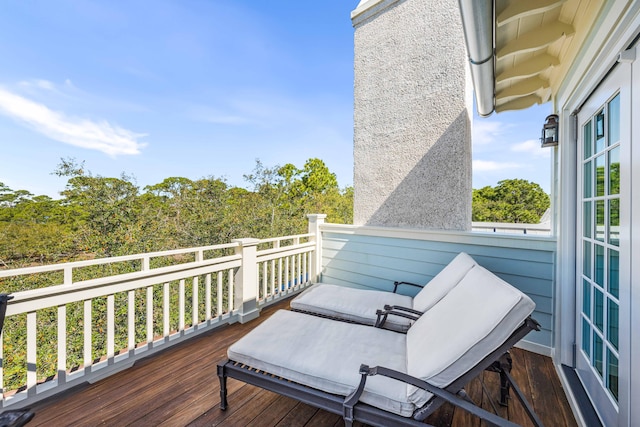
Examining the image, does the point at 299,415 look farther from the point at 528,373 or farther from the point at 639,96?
the point at 639,96

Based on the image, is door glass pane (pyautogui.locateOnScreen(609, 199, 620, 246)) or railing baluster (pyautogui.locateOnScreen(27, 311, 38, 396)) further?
railing baluster (pyautogui.locateOnScreen(27, 311, 38, 396))

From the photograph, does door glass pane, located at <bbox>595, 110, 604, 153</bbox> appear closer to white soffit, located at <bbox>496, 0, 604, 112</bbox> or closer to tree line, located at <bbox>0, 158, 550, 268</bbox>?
white soffit, located at <bbox>496, 0, 604, 112</bbox>

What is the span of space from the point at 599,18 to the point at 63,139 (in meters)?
11.8

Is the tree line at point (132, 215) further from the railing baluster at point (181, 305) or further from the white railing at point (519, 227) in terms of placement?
the white railing at point (519, 227)

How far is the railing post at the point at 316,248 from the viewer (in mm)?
4418

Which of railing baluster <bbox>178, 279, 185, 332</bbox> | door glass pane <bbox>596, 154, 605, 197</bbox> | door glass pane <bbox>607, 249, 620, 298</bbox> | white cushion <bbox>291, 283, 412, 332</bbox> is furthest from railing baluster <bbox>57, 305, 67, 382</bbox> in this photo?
door glass pane <bbox>596, 154, 605, 197</bbox>

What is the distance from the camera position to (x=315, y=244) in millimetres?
4418

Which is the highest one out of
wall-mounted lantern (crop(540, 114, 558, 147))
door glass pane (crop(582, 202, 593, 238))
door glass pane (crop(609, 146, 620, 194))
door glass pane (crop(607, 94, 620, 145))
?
wall-mounted lantern (crop(540, 114, 558, 147))

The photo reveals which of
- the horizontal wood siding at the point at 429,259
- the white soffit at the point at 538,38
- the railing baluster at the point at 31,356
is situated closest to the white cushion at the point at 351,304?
the horizontal wood siding at the point at 429,259

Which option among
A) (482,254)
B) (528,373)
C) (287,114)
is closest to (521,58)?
(482,254)

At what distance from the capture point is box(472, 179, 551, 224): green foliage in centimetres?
838

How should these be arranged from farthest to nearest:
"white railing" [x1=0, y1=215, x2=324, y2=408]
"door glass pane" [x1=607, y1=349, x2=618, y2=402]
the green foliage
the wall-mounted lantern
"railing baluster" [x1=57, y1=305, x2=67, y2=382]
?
1. the green foliage
2. the wall-mounted lantern
3. "railing baluster" [x1=57, y1=305, x2=67, y2=382]
4. "white railing" [x1=0, y1=215, x2=324, y2=408]
5. "door glass pane" [x1=607, y1=349, x2=618, y2=402]

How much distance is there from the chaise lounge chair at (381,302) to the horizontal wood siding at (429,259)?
46cm

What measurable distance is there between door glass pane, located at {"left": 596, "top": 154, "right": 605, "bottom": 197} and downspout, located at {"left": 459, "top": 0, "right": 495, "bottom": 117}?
37.4 inches
